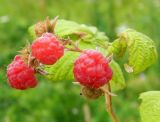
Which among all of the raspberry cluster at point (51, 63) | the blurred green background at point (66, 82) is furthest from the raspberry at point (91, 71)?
the blurred green background at point (66, 82)

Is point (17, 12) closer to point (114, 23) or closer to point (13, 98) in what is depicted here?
point (114, 23)

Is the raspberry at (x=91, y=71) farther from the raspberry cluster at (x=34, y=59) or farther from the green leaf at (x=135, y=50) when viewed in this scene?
the green leaf at (x=135, y=50)

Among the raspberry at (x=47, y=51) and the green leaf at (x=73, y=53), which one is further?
the green leaf at (x=73, y=53)

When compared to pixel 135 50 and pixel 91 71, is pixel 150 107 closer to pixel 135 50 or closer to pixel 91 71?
pixel 135 50

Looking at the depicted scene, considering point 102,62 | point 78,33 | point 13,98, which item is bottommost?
point 102,62

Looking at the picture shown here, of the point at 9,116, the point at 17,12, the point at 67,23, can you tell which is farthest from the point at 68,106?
the point at 17,12

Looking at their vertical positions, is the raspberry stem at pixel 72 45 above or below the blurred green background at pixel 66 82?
below
